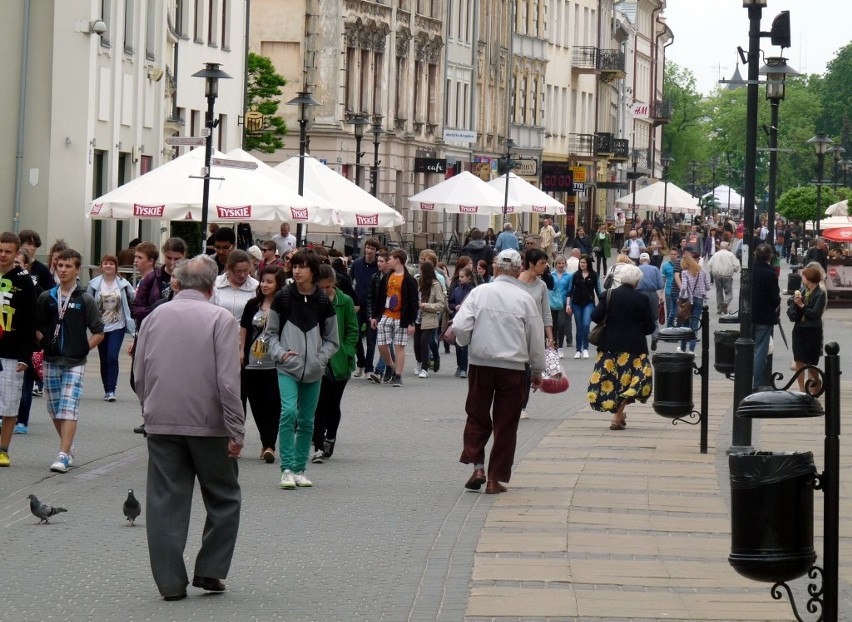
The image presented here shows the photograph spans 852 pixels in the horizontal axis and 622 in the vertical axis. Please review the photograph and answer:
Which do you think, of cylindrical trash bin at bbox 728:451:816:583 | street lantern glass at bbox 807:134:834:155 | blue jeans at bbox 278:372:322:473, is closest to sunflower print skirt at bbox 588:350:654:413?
blue jeans at bbox 278:372:322:473

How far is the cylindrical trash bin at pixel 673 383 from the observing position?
54.1ft

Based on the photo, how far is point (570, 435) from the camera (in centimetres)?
1725

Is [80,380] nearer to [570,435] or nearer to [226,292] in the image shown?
[226,292]

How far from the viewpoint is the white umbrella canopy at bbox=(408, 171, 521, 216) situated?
4122 cm

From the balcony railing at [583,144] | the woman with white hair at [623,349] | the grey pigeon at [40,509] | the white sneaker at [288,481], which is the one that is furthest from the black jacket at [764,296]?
the balcony railing at [583,144]

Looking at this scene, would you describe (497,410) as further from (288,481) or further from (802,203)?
(802,203)

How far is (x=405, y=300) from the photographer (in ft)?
75.2

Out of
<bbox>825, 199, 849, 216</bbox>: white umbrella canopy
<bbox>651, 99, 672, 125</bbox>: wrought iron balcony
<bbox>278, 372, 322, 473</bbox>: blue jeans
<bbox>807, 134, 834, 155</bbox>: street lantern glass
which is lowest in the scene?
<bbox>278, 372, 322, 473</bbox>: blue jeans

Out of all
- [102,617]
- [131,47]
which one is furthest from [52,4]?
[102,617]

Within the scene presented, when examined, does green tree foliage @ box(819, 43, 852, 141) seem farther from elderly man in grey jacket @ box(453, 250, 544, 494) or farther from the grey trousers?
the grey trousers

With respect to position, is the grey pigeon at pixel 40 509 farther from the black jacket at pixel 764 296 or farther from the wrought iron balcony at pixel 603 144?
the wrought iron balcony at pixel 603 144

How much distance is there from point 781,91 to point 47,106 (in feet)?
46.7

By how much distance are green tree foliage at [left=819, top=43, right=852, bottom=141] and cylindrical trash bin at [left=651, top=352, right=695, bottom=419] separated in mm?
125213

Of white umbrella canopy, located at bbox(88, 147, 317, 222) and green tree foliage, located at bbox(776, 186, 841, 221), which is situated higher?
green tree foliage, located at bbox(776, 186, 841, 221)
